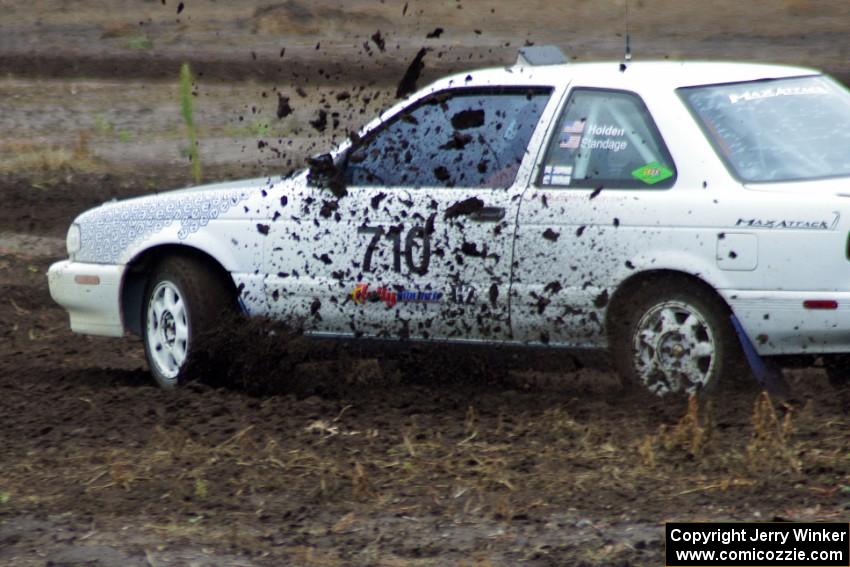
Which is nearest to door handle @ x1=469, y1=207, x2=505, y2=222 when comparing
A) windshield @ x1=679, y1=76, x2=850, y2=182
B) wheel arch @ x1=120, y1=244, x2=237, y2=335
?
windshield @ x1=679, y1=76, x2=850, y2=182

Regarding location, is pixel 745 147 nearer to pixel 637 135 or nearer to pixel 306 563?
pixel 637 135

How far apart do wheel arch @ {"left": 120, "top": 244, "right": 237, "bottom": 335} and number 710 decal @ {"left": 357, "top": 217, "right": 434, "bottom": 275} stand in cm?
89

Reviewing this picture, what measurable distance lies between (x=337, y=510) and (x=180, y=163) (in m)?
11.7

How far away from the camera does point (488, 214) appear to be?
313 inches

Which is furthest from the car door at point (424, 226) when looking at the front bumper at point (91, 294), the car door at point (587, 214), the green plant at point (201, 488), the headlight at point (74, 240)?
the green plant at point (201, 488)

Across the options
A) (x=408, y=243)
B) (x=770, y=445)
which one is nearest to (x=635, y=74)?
(x=408, y=243)

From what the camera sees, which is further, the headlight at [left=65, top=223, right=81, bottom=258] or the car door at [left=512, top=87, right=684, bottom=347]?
the headlight at [left=65, top=223, right=81, bottom=258]

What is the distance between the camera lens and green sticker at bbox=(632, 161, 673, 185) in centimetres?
768

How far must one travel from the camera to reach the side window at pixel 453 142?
8062mm

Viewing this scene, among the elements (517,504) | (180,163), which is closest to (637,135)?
(517,504)

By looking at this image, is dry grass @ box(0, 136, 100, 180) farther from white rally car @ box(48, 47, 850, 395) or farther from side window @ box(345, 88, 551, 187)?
side window @ box(345, 88, 551, 187)

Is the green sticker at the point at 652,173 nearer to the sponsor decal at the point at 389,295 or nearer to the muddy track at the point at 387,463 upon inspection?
the muddy track at the point at 387,463

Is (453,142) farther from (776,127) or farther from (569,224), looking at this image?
(776,127)

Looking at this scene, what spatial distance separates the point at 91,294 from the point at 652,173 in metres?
3.16
